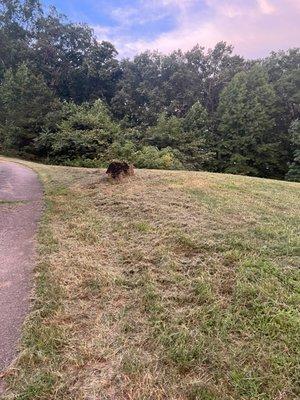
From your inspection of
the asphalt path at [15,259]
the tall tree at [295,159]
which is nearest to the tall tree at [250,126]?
the tall tree at [295,159]

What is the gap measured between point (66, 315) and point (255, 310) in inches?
66.8

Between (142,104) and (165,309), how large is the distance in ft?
85.9

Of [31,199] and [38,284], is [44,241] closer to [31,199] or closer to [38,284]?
[38,284]

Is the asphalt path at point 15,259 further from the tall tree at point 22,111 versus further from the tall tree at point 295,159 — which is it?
the tall tree at point 295,159

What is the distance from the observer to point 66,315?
114 inches

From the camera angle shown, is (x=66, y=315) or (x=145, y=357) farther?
(x=66, y=315)

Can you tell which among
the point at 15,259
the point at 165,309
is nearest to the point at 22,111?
the point at 15,259

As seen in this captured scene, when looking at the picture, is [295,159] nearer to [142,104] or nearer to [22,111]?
[142,104]

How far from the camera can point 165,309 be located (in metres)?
2.97

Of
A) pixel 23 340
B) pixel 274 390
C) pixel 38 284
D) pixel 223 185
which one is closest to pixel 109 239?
pixel 38 284

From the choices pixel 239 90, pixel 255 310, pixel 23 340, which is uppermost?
pixel 239 90

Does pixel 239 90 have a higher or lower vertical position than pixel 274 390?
higher

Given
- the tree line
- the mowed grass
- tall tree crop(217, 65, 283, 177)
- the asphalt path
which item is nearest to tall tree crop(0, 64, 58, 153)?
the tree line

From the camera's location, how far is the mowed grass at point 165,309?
7.27ft
